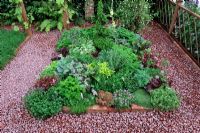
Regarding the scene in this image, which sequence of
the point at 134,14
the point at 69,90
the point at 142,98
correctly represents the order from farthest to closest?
the point at 134,14
the point at 142,98
the point at 69,90

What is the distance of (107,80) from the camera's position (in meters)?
4.76

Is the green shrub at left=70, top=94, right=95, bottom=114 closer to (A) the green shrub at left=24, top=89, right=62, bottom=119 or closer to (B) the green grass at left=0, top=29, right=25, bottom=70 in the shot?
(A) the green shrub at left=24, top=89, right=62, bottom=119

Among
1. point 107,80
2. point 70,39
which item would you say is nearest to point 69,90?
point 107,80

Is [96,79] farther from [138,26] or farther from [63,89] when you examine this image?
[138,26]

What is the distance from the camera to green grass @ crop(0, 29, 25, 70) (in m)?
6.08

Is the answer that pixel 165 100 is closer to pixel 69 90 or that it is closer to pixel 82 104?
pixel 82 104

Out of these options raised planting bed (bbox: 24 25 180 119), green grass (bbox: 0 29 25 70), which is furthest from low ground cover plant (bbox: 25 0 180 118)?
green grass (bbox: 0 29 25 70)

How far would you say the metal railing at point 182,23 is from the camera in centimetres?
599

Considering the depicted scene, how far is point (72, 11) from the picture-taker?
7.77 m

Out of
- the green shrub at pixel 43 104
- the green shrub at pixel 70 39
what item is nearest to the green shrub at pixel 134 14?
the green shrub at pixel 70 39

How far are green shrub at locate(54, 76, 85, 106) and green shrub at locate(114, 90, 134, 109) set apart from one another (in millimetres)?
532

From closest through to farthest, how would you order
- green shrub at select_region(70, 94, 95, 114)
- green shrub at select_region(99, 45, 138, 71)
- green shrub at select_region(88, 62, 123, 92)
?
green shrub at select_region(70, 94, 95, 114), green shrub at select_region(88, 62, 123, 92), green shrub at select_region(99, 45, 138, 71)

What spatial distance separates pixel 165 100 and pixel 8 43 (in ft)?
13.0

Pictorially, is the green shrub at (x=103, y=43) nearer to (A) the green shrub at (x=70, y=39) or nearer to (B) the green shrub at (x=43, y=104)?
(A) the green shrub at (x=70, y=39)
